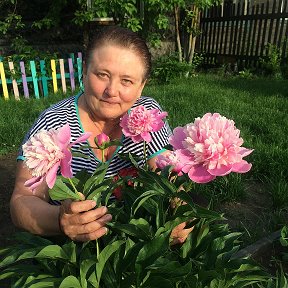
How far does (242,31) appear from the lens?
9172 mm

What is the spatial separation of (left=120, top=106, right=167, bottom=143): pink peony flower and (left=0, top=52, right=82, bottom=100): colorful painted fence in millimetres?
5505

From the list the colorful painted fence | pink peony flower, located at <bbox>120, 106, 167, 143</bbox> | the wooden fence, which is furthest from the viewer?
the wooden fence

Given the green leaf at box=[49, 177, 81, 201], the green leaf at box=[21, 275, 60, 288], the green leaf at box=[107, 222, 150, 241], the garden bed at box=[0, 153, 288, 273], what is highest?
the green leaf at box=[49, 177, 81, 201]

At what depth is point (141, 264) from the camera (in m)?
1.16

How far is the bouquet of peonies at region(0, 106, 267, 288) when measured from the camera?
0.89 meters

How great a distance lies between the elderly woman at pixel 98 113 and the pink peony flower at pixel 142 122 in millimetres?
332

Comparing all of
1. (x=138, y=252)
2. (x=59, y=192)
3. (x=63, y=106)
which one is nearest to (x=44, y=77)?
(x=63, y=106)

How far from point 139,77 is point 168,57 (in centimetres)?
714

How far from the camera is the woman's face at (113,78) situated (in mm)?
1588

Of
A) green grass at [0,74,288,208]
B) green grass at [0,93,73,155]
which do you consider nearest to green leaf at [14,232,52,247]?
green grass at [0,74,288,208]

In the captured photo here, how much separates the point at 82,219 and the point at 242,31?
356 inches

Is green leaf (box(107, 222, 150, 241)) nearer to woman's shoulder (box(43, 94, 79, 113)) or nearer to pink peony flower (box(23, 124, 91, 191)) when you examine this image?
pink peony flower (box(23, 124, 91, 191))

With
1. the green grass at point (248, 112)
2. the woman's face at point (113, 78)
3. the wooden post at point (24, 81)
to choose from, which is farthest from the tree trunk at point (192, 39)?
the woman's face at point (113, 78)

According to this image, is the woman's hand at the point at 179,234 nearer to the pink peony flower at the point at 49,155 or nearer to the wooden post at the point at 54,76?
the pink peony flower at the point at 49,155
